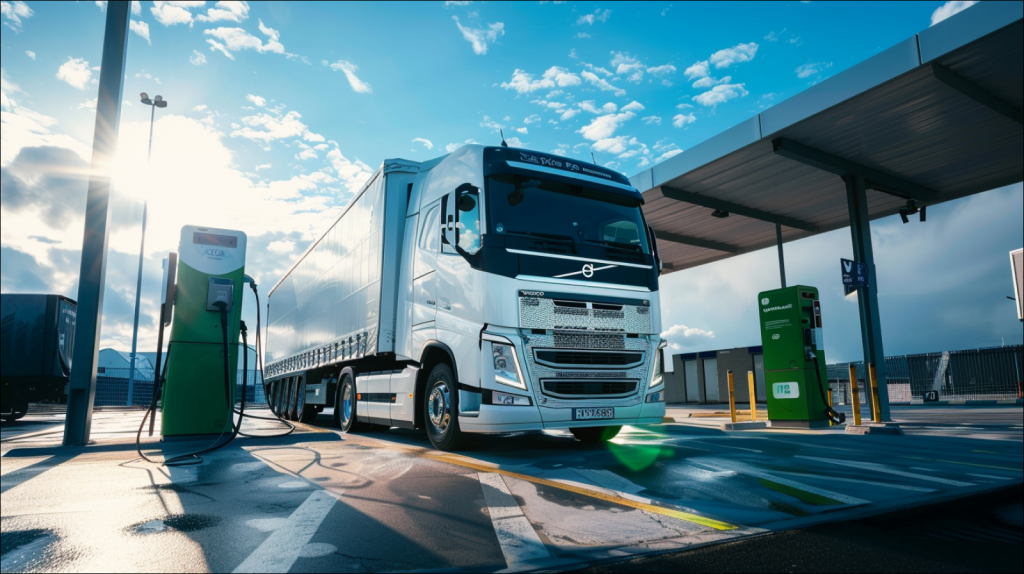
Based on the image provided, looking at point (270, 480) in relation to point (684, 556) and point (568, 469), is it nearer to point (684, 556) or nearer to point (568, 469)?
point (568, 469)

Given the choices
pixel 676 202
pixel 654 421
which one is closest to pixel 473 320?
pixel 654 421

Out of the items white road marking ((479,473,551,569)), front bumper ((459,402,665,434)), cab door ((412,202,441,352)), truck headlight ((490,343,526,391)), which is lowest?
white road marking ((479,473,551,569))

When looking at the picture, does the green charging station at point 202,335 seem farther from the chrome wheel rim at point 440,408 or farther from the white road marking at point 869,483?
the white road marking at point 869,483

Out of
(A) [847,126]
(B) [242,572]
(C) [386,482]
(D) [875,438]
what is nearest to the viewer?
(B) [242,572]

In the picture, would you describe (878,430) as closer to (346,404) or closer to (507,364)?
(507,364)

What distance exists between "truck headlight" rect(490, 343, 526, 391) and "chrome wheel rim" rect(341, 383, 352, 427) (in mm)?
4833

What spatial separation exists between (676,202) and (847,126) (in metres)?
5.09

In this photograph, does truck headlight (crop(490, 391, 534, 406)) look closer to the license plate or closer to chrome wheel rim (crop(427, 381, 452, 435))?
the license plate

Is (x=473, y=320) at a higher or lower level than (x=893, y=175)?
lower

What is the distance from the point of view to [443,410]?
291 inches

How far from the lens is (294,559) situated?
293 centimetres

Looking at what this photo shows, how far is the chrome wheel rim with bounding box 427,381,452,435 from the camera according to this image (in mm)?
7316

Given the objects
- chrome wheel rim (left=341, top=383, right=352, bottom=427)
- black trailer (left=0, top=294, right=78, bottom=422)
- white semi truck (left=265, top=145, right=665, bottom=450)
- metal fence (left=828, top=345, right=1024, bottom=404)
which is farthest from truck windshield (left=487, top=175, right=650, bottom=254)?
metal fence (left=828, top=345, right=1024, bottom=404)

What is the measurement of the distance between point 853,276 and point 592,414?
9.99m
